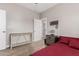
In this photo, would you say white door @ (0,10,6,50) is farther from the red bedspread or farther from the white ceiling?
the red bedspread

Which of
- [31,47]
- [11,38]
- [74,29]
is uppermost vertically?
[74,29]

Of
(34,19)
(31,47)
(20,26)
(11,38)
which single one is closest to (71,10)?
(34,19)

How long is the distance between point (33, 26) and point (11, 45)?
2.99 feet

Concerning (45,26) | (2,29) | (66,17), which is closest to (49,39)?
(45,26)

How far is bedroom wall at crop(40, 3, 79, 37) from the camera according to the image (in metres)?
1.88

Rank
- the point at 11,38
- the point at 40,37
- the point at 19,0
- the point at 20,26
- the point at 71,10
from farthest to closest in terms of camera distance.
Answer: the point at 40,37 → the point at 11,38 → the point at 71,10 → the point at 20,26 → the point at 19,0

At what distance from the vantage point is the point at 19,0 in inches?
25.2

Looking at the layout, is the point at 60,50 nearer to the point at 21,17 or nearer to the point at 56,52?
the point at 56,52

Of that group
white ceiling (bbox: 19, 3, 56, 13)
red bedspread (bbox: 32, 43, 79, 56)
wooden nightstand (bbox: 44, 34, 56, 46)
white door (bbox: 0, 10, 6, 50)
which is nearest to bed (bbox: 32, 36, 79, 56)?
red bedspread (bbox: 32, 43, 79, 56)

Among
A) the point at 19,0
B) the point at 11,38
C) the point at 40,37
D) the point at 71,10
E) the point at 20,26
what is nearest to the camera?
the point at 19,0

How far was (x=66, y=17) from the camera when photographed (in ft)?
6.84

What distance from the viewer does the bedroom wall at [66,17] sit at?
188 cm

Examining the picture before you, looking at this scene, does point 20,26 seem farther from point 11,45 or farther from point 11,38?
point 11,45

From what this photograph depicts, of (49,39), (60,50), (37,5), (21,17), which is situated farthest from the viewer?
(49,39)
